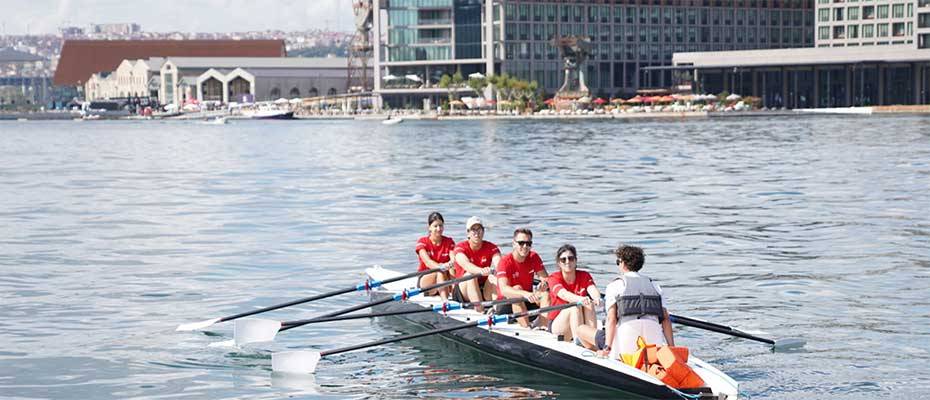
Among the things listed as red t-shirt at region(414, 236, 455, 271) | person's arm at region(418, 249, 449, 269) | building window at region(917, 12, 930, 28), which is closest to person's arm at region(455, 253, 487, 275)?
person's arm at region(418, 249, 449, 269)

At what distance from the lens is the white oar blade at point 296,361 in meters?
22.2

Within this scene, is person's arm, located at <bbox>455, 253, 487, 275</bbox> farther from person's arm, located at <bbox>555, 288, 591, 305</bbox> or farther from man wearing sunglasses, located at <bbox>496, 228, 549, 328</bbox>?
person's arm, located at <bbox>555, 288, 591, 305</bbox>

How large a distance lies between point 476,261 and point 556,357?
11.4 ft

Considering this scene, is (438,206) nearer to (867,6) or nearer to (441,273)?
(441,273)

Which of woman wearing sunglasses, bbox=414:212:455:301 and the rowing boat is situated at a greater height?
woman wearing sunglasses, bbox=414:212:455:301

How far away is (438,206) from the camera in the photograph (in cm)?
5534

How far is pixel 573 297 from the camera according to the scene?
66.6 feet

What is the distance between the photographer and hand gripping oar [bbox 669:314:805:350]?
21.6 metres

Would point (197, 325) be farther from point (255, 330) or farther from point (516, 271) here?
point (516, 271)

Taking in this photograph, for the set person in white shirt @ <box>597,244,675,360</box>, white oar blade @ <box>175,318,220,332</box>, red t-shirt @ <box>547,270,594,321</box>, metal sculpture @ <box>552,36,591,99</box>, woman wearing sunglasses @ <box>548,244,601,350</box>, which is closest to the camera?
person in white shirt @ <box>597,244,675,360</box>

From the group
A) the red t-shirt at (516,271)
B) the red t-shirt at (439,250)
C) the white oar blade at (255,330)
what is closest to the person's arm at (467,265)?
the red t-shirt at (516,271)

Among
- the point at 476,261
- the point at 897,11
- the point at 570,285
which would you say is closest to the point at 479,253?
the point at 476,261

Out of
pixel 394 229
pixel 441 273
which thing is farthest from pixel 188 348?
pixel 394 229

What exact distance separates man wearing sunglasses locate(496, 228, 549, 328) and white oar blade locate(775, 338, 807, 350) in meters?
4.03
